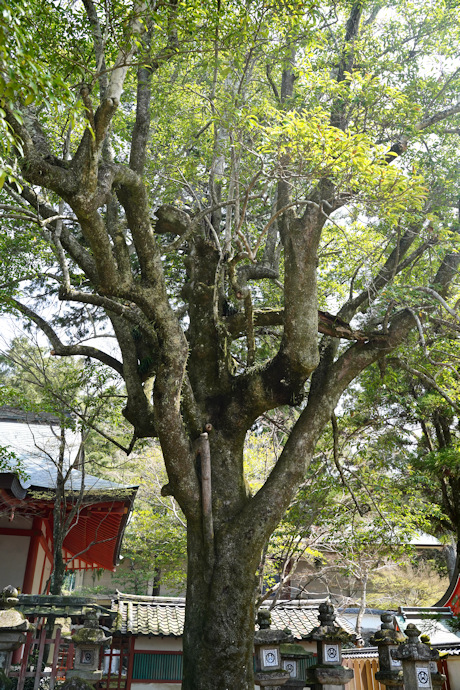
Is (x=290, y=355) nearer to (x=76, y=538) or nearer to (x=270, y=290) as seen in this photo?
(x=270, y=290)

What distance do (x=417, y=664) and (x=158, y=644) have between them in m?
6.76

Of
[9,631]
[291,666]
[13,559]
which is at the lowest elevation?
[291,666]

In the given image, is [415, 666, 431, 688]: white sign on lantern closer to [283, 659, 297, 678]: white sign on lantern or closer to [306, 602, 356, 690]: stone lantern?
[306, 602, 356, 690]: stone lantern

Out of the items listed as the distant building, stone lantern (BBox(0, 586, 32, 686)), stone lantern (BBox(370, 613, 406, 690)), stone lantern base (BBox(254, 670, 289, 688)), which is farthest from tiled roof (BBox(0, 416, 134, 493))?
stone lantern (BBox(370, 613, 406, 690))

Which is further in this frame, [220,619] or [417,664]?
[417,664]

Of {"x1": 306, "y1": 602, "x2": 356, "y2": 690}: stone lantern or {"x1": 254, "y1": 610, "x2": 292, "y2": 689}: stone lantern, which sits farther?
{"x1": 306, "y1": 602, "x2": 356, "y2": 690}: stone lantern

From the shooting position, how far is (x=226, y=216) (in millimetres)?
6516

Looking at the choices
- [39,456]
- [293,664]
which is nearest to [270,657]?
[293,664]

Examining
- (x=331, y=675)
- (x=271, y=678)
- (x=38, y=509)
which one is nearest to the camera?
(x=271, y=678)

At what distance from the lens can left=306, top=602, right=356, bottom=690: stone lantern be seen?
5.95 meters

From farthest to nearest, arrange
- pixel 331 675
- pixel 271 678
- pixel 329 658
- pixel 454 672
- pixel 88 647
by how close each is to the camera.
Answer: pixel 454 672 → pixel 329 658 → pixel 331 675 → pixel 271 678 → pixel 88 647

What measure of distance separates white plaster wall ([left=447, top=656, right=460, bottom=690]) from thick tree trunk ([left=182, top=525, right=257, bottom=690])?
6.22m

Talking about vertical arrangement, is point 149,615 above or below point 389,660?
above

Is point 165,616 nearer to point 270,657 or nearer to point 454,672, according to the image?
point 454,672
